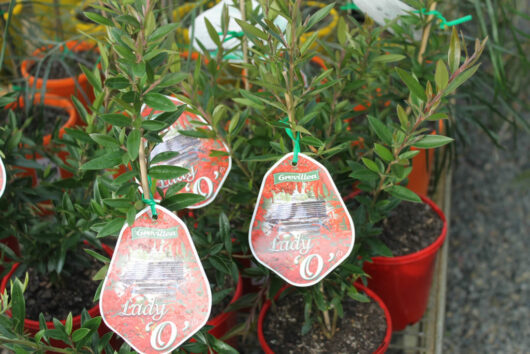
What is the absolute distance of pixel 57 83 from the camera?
190 centimetres

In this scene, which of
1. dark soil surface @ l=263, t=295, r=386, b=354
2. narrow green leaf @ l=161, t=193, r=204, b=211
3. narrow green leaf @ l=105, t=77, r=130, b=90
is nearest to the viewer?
narrow green leaf @ l=105, t=77, r=130, b=90

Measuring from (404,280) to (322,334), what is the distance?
266mm

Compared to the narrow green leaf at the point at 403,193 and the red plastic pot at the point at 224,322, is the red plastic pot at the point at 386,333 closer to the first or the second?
the red plastic pot at the point at 224,322

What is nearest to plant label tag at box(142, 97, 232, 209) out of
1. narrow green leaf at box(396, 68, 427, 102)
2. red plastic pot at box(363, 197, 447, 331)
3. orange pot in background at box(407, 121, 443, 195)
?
narrow green leaf at box(396, 68, 427, 102)

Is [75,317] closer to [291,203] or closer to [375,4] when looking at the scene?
[291,203]

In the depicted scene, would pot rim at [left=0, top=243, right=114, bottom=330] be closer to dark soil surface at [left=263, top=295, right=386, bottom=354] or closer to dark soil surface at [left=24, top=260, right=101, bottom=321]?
dark soil surface at [left=24, top=260, right=101, bottom=321]

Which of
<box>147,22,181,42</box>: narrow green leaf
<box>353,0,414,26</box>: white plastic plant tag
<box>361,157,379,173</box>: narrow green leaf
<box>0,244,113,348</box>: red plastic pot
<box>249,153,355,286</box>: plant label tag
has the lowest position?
<box>0,244,113,348</box>: red plastic pot

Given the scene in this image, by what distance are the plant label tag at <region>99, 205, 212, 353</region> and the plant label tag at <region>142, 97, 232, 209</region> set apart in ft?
0.50

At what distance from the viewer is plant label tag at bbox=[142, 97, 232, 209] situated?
0.96 m

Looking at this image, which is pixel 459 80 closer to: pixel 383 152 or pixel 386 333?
pixel 383 152

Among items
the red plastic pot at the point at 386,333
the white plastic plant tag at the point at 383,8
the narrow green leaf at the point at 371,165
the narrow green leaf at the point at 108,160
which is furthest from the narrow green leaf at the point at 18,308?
the white plastic plant tag at the point at 383,8

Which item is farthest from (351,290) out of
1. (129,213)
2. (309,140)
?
(129,213)

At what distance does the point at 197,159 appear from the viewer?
0.99 m

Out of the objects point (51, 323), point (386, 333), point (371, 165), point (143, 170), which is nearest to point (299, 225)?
point (371, 165)
